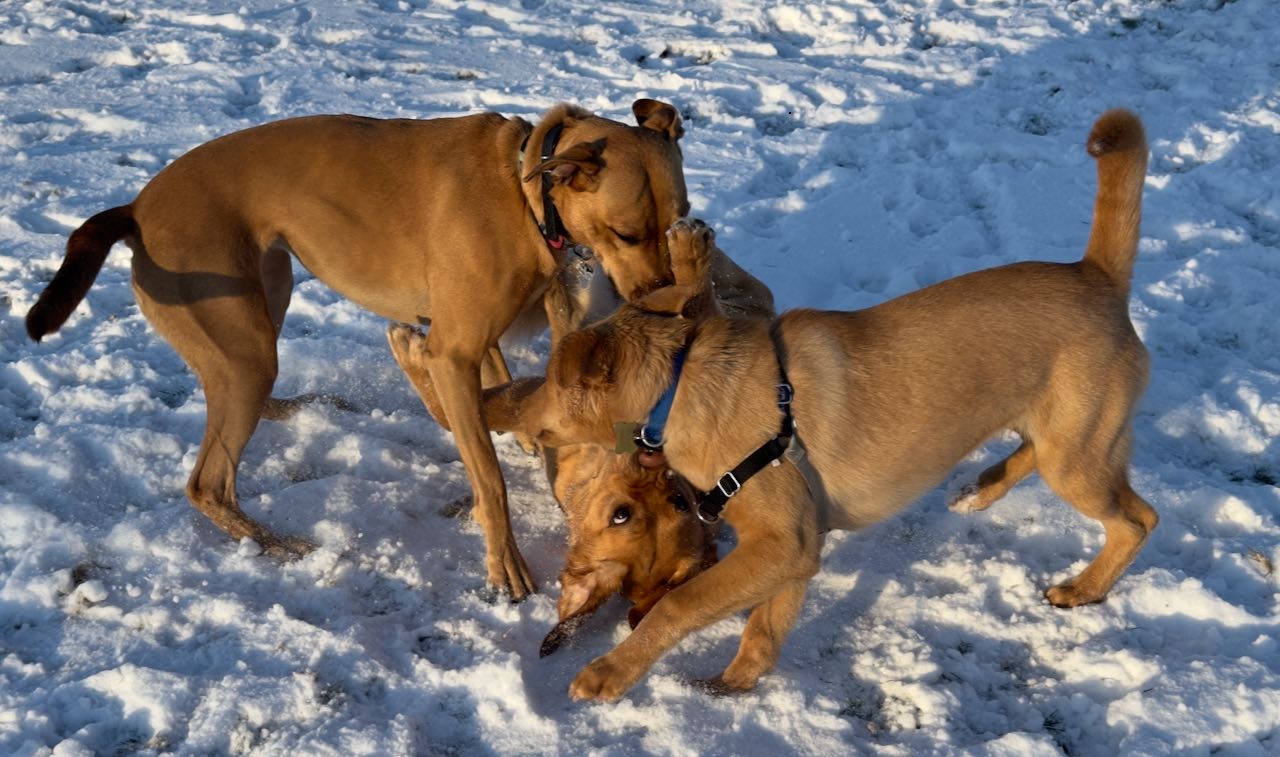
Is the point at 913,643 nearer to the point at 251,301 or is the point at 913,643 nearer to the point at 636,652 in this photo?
the point at 636,652

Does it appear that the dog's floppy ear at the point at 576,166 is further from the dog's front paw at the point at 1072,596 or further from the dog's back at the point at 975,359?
the dog's front paw at the point at 1072,596

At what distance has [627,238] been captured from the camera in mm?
4129

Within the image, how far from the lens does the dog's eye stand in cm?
412

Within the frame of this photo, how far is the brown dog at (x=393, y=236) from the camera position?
395 centimetres

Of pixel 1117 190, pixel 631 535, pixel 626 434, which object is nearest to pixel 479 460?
pixel 631 535

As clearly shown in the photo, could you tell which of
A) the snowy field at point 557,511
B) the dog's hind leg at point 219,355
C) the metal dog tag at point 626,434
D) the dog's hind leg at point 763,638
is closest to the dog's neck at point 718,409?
the metal dog tag at point 626,434

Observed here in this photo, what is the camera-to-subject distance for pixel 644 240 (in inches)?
163

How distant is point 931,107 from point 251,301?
477 cm

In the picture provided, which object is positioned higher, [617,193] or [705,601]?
[617,193]

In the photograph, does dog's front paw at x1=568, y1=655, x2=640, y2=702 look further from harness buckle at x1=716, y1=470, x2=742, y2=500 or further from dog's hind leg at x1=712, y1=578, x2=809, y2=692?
harness buckle at x1=716, y1=470, x2=742, y2=500

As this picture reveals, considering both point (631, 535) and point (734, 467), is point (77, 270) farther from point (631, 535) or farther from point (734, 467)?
point (734, 467)

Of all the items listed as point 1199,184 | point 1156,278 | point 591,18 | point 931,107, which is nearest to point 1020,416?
point 1156,278

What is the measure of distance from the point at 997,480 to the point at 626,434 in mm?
1621

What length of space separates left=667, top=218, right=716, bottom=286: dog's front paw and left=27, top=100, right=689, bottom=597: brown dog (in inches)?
6.4
